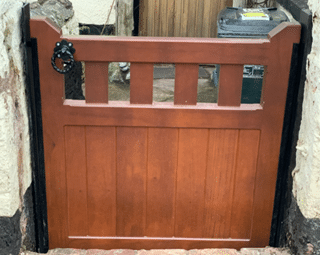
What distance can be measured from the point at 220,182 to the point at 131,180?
18.4 inches

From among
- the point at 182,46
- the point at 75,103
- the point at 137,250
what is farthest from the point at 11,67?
the point at 137,250

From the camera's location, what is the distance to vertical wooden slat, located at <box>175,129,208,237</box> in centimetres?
203

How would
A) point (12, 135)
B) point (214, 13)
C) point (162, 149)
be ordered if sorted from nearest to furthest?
1. point (12, 135)
2. point (162, 149)
3. point (214, 13)

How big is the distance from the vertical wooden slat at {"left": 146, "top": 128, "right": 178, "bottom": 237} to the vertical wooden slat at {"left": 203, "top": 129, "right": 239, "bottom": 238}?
0.19 meters

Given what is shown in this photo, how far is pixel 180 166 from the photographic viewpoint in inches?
81.7

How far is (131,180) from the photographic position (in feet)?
6.91

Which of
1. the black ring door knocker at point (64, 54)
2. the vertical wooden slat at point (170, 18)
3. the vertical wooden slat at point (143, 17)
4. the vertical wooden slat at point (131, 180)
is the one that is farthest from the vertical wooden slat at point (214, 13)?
the black ring door knocker at point (64, 54)

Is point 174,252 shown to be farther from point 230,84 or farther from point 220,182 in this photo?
point 230,84

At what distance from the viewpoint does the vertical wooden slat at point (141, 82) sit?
6.31ft

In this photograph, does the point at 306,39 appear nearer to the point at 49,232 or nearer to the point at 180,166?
the point at 180,166

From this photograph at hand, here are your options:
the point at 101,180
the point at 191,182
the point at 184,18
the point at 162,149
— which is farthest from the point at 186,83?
the point at 184,18

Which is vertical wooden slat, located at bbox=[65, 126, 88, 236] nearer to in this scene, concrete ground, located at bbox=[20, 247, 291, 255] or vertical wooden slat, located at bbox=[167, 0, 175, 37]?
concrete ground, located at bbox=[20, 247, 291, 255]

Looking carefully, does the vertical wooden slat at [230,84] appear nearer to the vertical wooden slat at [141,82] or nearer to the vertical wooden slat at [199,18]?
the vertical wooden slat at [141,82]

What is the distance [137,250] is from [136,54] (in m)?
1.06
